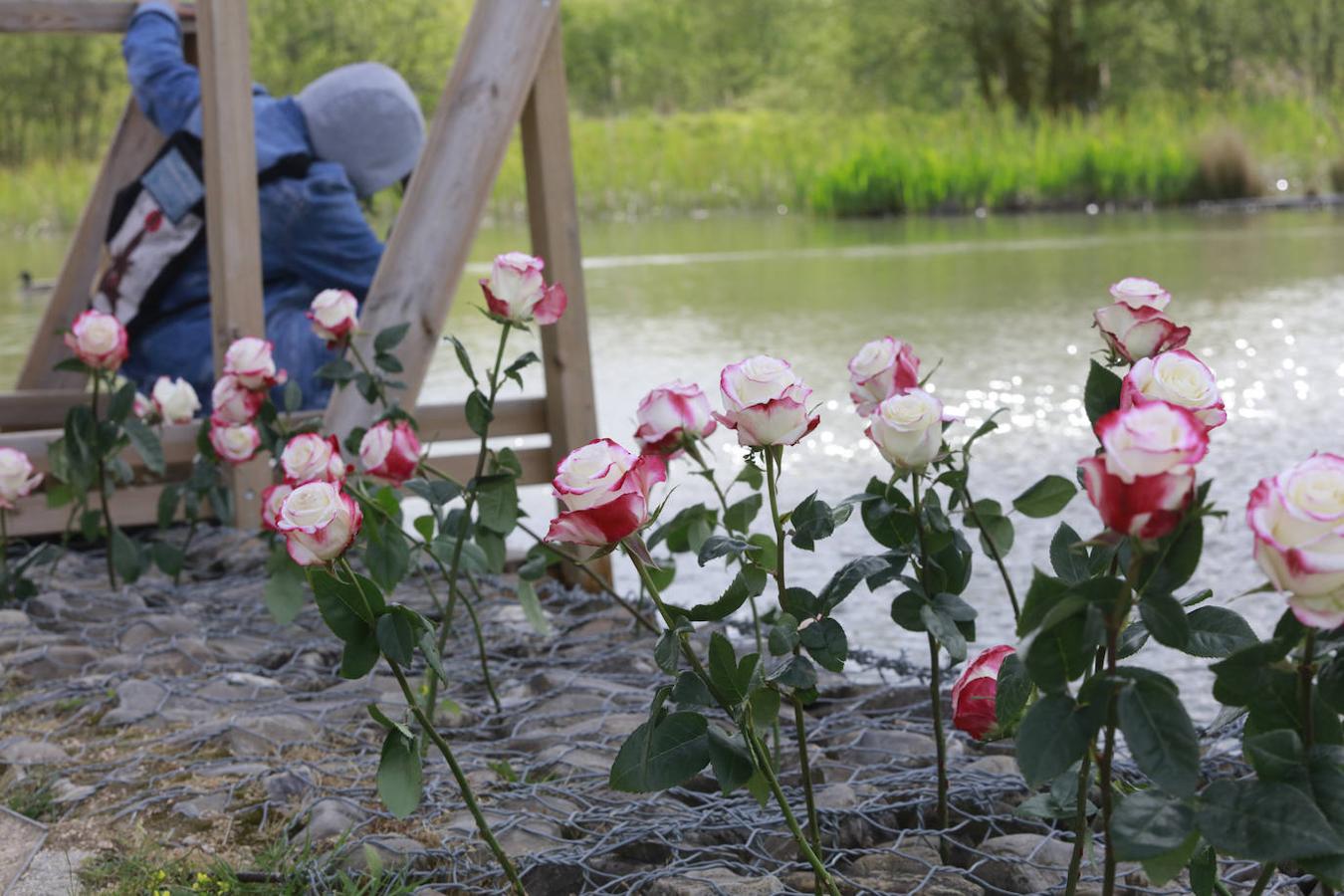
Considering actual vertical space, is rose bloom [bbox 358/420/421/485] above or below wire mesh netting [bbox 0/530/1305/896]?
above

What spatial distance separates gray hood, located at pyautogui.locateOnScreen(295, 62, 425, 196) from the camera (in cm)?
293

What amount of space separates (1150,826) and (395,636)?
1.37 ft

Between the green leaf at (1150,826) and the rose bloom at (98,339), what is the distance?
1.44 meters

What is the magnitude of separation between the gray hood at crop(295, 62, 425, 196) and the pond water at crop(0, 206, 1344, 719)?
651mm

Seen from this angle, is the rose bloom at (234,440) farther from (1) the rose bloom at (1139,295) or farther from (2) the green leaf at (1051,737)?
(2) the green leaf at (1051,737)

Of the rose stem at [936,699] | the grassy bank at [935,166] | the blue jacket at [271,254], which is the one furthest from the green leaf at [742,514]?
the grassy bank at [935,166]

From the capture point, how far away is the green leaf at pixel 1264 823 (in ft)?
2.04

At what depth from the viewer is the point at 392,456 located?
141 centimetres

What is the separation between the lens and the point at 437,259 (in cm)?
213

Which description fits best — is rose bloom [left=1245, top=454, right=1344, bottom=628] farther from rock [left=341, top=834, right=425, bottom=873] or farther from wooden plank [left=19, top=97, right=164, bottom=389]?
wooden plank [left=19, top=97, right=164, bottom=389]

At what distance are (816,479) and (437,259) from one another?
2.55 ft

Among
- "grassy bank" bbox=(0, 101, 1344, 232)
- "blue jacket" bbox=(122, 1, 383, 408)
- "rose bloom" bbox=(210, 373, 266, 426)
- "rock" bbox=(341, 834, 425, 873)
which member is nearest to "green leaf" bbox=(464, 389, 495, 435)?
"rock" bbox=(341, 834, 425, 873)

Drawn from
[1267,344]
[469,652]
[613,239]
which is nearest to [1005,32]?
[613,239]

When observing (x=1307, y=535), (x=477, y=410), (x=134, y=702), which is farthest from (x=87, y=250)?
(x=1307, y=535)
